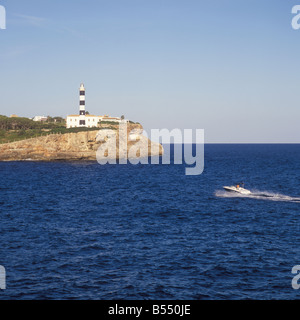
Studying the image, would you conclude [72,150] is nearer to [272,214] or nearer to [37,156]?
[37,156]

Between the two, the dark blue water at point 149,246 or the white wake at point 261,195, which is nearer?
the dark blue water at point 149,246

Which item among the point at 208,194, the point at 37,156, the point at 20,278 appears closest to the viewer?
the point at 20,278

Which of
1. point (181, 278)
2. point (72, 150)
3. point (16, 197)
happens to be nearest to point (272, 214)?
point (181, 278)

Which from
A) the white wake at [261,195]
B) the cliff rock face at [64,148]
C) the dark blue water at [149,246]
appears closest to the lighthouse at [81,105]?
the cliff rock face at [64,148]

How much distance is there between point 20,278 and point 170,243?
17086mm

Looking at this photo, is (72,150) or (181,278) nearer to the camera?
(181,278)

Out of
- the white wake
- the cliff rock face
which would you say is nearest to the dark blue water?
the white wake

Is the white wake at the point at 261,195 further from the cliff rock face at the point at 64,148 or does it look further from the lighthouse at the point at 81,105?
the lighthouse at the point at 81,105

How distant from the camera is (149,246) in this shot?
41.5 m

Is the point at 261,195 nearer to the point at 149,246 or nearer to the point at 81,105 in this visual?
the point at 149,246

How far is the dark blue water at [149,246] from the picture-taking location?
30.6 metres
